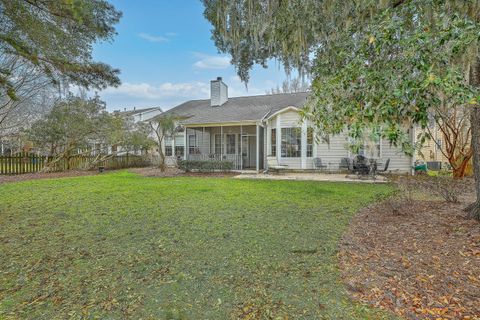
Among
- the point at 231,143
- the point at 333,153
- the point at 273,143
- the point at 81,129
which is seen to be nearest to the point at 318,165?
the point at 333,153

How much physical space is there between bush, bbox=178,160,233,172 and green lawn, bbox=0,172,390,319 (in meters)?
7.53

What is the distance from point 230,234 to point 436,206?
5.03 m

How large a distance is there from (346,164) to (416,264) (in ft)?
35.5

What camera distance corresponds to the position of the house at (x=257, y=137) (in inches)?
557

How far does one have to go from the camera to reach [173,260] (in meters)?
3.41

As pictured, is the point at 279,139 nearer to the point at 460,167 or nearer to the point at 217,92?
the point at 217,92

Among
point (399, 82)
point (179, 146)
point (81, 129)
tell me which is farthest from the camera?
point (179, 146)

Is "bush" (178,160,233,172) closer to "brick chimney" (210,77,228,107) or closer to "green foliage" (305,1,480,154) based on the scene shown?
"brick chimney" (210,77,228,107)

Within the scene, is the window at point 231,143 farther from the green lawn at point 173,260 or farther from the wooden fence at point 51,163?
the green lawn at point 173,260

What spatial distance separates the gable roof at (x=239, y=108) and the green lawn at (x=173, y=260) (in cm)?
952

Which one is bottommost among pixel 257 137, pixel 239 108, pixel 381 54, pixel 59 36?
pixel 257 137

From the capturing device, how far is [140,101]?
104 ft

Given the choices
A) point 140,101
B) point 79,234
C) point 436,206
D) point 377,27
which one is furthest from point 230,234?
point 140,101

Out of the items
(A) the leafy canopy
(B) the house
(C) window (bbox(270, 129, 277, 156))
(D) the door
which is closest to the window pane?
(B) the house
